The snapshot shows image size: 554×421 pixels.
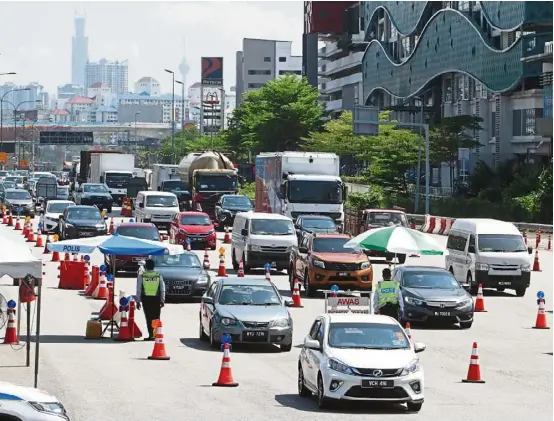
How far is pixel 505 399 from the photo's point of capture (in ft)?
68.7

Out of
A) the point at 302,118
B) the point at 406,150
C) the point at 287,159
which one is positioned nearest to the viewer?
the point at 287,159

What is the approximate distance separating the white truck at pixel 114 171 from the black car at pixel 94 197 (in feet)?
21.1

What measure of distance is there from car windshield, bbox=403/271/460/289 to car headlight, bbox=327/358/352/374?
480 inches

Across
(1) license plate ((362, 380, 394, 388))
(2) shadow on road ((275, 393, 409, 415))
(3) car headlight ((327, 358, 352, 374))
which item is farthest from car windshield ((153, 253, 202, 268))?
(1) license plate ((362, 380, 394, 388))

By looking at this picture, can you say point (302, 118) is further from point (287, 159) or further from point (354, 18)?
point (287, 159)

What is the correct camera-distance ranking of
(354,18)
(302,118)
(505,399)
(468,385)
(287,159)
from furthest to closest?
(354,18)
(302,118)
(287,159)
(468,385)
(505,399)

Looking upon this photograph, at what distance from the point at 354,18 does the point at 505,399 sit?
151m

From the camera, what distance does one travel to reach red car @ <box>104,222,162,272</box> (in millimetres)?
43062

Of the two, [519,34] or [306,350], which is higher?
[519,34]

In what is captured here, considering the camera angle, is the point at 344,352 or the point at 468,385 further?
the point at 468,385

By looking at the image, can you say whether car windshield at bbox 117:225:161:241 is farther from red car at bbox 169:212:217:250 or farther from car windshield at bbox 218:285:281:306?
car windshield at bbox 218:285:281:306

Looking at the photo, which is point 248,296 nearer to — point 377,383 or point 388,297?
point 388,297

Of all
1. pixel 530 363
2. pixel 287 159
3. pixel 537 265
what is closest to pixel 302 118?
pixel 287 159

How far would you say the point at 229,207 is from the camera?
229ft
